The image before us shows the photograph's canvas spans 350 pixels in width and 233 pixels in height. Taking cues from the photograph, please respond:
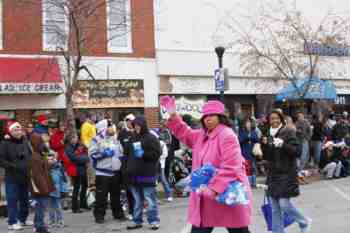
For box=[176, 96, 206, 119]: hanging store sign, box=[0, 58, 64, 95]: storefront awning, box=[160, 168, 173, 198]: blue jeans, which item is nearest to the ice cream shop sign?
box=[0, 58, 64, 95]: storefront awning

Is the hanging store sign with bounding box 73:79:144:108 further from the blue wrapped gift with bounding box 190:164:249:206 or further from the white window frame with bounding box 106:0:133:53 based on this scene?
the blue wrapped gift with bounding box 190:164:249:206

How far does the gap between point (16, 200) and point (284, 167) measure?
4886 mm

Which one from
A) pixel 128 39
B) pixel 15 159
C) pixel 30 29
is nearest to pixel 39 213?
pixel 15 159

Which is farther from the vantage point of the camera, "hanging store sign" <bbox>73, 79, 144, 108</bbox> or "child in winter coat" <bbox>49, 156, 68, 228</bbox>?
"hanging store sign" <bbox>73, 79, 144, 108</bbox>

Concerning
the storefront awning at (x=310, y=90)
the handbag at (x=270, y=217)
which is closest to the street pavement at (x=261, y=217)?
the handbag at (x=270, y=217)

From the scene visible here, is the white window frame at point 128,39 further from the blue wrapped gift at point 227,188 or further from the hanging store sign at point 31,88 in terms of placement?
the blue wrapped gift at point 227,188

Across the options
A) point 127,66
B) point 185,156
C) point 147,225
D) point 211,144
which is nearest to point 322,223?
point 147,225

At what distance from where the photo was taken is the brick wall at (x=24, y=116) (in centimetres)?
1862

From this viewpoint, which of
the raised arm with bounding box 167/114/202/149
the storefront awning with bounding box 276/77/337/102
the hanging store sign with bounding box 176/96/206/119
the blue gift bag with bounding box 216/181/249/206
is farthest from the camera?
the hanging store sign with bounding box 176/96/206/119

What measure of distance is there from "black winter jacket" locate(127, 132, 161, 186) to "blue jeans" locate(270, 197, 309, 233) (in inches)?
Result: 104

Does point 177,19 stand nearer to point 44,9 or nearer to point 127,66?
point 127,66

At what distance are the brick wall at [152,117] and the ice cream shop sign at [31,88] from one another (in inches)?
140

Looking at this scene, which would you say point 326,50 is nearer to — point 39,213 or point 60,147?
point 60,147

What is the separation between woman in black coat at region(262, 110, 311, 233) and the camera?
24.3ft
